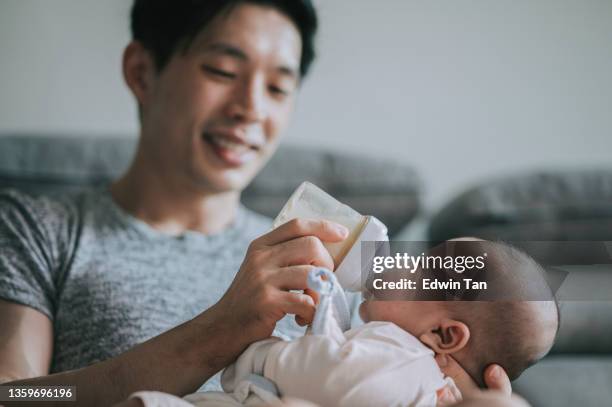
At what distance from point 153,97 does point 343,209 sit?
0.55m

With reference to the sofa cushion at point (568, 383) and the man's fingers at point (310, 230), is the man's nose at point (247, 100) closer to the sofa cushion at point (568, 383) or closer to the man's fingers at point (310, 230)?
the man's fingers at point (310, 230)

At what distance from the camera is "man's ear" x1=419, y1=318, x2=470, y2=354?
2.16 ft

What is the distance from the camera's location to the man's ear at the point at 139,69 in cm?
108

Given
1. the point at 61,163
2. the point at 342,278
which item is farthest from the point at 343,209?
the point at 61,163

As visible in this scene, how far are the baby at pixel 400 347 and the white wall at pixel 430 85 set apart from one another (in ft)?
2.88

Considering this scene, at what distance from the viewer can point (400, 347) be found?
0.60 meters

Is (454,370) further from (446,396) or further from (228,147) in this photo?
(228,147)

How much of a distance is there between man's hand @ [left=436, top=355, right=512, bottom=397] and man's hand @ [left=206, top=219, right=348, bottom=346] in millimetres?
184

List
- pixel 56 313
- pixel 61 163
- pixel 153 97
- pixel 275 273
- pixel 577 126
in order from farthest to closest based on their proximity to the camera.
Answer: pixel 577 126 < pixel 61 163 < pixel 153 97 < pixel 56 313 < pixel 275 273

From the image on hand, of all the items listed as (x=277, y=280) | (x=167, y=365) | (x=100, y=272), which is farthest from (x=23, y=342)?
(x=277, y=280)

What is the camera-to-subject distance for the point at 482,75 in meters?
1.57

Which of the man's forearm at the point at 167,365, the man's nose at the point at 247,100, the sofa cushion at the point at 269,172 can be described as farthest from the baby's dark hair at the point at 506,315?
the sofa cushion at the point at 269,172

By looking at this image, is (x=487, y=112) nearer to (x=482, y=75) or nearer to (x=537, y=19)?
(x=482, y=75)

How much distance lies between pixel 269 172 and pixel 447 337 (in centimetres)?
78
